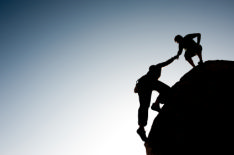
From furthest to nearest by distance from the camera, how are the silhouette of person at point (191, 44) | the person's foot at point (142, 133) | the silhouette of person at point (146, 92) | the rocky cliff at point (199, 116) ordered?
the silhouette of person at point (191, 44) → the silhouette of person at point (146, 92) → the person's foot at point (142, 133) → the rocky cliff at point (199, 116)

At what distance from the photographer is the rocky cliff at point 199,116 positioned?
514 centimetres

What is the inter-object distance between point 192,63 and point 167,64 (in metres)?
1.88

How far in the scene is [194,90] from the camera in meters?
6.09

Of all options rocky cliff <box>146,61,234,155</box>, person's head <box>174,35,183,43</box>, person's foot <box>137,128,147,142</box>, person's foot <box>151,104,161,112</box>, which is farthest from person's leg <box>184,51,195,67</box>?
person's foot <box>137,128,147,142</box>

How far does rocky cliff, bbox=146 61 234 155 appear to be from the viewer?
514cm

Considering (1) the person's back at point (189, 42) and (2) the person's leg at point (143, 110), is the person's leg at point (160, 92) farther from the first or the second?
(1) the person's back at point (189, 42)

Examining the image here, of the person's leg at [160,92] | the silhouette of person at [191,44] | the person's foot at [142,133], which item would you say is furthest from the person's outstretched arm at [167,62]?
the person's foot at [142,133]

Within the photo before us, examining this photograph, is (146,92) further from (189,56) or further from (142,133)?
(189,56)

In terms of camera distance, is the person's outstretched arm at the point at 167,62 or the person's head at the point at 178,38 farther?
the person's head at the point at 178,38

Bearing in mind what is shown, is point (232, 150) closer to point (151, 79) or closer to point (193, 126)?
point (193, 126)

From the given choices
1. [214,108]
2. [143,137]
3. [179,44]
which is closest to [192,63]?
[179,44]

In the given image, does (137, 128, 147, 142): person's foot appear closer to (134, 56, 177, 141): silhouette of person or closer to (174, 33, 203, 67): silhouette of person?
(134, 56, 177, 141): silhouette of person

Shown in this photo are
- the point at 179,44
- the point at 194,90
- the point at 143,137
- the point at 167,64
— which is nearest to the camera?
the point at 194,90

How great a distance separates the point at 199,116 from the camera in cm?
562
